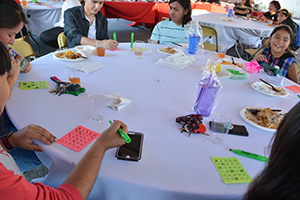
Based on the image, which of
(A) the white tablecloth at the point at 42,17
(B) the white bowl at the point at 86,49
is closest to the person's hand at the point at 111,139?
(B) the white bowl at the point at 86,49

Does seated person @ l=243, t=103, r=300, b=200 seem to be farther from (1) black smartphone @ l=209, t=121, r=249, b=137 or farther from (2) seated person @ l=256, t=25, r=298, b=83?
(2) seated person @ l=256, t=25, r=298, b=83

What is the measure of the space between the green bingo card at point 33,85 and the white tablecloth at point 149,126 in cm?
3

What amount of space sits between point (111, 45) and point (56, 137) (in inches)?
51.9

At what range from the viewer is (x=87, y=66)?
162cm

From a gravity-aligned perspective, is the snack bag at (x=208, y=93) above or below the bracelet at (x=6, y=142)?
above

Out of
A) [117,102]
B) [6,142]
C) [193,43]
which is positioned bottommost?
[6,142]

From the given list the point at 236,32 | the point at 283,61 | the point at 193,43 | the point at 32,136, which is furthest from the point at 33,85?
the point at 236,32

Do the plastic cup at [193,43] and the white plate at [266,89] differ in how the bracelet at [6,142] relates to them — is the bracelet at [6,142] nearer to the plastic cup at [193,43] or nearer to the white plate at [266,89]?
the white plate at [266,89]

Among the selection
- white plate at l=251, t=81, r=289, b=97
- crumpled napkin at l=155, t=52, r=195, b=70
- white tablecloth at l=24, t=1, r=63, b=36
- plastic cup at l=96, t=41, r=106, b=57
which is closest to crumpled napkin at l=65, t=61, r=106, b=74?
plastic cup at l=96, t=41, r=106, b=57

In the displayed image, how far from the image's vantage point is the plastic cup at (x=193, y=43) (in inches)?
83.1

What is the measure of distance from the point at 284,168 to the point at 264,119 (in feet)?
2.03

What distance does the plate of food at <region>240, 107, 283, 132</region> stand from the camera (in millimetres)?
1118

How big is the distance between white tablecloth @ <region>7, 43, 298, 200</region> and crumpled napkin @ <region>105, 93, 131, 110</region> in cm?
2

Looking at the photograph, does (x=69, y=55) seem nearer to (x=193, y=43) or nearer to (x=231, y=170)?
(x=193, y=43)
